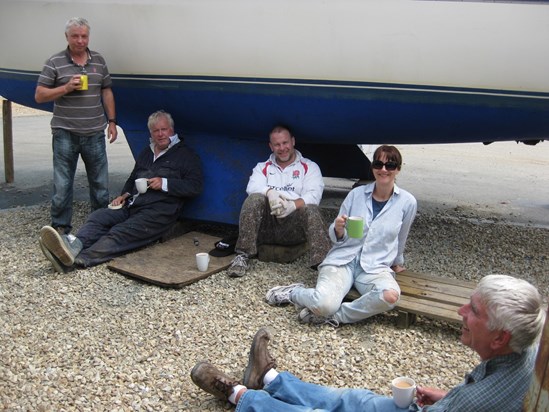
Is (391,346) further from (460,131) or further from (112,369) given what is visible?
(460,131)

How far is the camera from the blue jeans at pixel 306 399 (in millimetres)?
2321

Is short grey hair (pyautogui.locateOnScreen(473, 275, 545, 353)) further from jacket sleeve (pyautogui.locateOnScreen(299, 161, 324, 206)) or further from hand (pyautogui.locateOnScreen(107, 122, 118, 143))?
hand (pyautogui.locateOnScreen(107, 122, 118, 143))

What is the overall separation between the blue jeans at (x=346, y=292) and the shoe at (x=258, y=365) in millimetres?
631

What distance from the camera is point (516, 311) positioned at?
1850 mm

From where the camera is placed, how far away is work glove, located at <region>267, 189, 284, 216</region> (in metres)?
4.22

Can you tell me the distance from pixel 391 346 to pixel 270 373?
2.63ft

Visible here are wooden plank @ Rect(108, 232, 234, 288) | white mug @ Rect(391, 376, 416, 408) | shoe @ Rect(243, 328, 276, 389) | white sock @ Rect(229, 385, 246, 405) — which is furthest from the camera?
wooden plank @ Rect(108, 232, 234, 288)

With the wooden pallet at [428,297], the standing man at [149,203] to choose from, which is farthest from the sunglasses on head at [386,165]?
the standing man at [149,203]

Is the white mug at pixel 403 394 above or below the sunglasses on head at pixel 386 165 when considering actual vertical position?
below

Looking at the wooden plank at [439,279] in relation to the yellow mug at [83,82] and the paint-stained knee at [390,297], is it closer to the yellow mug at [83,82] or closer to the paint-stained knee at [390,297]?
the paint-stained knee at [390,297]

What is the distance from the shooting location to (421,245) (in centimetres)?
502

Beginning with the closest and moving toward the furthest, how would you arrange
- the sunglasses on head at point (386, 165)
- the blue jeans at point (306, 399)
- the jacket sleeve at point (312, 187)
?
the blue jeans at point (306, 399)
the sunglasses on head at point (386, 165)
the jacket sleeve at point (312, 187)

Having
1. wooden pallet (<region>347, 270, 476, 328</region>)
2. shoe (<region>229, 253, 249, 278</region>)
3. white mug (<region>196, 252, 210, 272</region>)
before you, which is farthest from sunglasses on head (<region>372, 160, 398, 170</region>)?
white mug (<region>196, 252, 210, 272</region>)

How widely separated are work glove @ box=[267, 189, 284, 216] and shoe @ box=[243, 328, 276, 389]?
1.45 meters
